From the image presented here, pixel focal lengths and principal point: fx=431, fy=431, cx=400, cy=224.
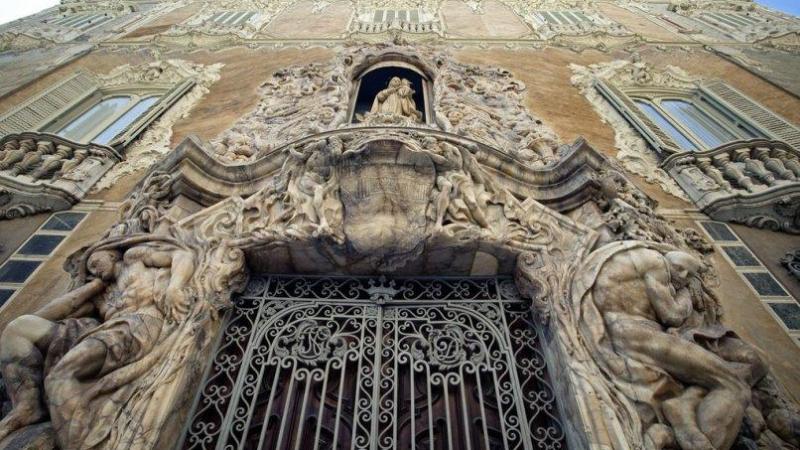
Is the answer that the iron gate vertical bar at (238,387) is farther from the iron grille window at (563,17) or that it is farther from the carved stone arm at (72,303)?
the iron grille window at (563,17)

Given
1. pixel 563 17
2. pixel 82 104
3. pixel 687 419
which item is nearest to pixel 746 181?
pixel 687 419

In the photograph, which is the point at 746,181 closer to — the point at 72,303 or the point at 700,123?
the point at 700,123

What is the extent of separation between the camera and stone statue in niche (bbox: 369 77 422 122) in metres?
6.96

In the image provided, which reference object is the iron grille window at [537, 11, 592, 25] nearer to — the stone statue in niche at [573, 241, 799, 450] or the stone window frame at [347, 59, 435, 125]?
the stone window frame at [347, 59, 435, 125]

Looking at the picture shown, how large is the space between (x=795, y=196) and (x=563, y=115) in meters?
3.64

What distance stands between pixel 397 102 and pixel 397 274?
3.68 m

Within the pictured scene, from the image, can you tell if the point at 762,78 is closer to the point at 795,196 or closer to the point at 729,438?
the point at 795,196

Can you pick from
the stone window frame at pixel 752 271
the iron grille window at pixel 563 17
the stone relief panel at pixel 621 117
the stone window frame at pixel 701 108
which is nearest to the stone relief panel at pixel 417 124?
the stone relief panel at pixel 621 117

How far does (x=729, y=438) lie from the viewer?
267cm

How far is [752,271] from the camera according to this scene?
4.52 metres

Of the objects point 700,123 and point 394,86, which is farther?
point 700,123

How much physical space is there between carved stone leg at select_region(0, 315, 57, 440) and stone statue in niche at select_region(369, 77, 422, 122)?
506 centimetres

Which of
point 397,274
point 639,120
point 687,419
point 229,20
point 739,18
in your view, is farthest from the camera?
point 229,20

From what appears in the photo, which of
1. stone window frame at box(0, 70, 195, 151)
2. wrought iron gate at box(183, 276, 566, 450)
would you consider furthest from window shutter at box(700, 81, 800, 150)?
stone window frame at box(0, 70, 195, 151)
